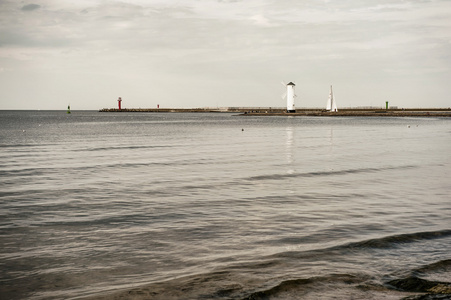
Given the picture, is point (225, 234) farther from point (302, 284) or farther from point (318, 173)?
point (318, 173)

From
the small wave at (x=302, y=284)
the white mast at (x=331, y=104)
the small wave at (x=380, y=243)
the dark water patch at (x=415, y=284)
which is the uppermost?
the white mast at (x=331, y=104)

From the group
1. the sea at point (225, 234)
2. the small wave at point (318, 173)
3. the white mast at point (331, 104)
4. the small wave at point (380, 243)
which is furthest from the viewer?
the white mast at point (331, 104)

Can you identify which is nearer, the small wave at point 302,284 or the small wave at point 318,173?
the small wave at point 302,284

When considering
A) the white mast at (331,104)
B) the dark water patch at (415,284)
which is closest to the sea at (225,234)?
the dark water patch at (415,284)

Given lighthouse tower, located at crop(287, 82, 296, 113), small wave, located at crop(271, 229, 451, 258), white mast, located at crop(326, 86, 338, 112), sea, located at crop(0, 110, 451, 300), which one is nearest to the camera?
sea, located at crop(0, 110, 451, 300)

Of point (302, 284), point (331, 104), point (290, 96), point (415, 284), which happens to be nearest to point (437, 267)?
point (415, 284)

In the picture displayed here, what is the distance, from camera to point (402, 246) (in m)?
10.7

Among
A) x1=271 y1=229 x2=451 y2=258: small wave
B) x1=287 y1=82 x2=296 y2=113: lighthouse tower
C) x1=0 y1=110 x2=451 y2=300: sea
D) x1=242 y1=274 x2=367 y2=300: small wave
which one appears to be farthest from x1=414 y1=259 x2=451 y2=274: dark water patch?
x1=287 y1=82 x2=296 y2=113: lighthouse tower

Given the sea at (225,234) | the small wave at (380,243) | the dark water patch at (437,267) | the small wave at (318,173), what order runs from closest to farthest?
the sea at (225,234) < the dark water patch at (437,267) < the small wave at (380,243) < the small wave at (318,173)

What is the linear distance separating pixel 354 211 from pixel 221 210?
431 centimetres

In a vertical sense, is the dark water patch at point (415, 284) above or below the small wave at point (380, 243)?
above

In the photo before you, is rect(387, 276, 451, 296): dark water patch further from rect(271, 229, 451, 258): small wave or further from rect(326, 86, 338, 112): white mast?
rect(326, 86, 338, 112): white mast

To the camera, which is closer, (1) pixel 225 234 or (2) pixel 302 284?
(2) pixel 302 284

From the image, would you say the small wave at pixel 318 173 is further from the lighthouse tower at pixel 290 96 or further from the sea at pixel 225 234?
the lighthouse tower at pixel 290 96
